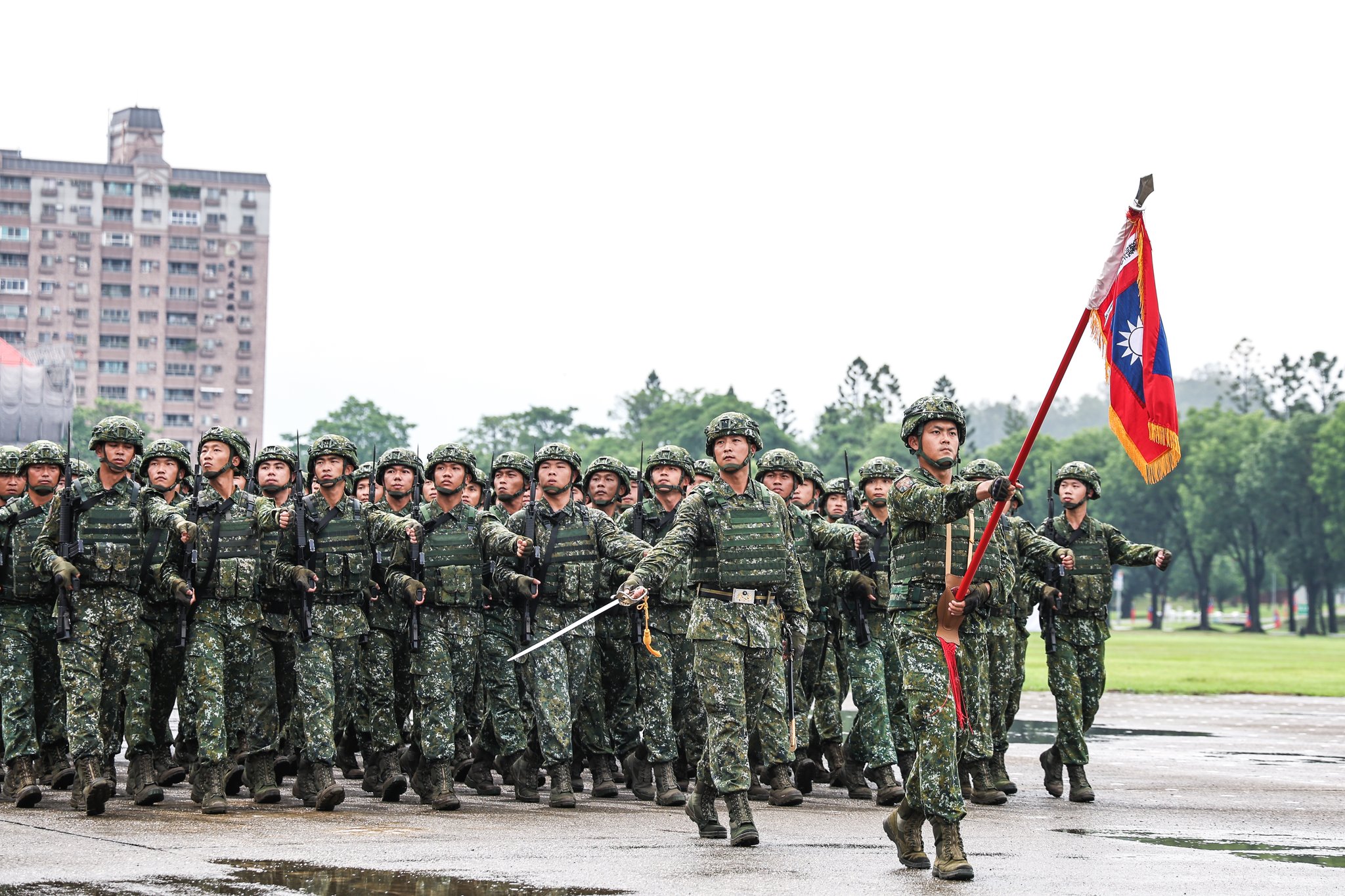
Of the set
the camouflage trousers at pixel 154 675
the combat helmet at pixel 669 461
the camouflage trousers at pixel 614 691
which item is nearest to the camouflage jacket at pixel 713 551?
the camouflage trousers at pixel 614 691

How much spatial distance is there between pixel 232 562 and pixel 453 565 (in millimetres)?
1571

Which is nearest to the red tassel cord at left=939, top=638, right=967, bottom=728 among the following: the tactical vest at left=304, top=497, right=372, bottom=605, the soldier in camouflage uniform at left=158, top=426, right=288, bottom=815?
the tactical vest at left=304, top=497, right=372, bottom=605

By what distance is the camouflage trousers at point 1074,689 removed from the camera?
12.6 m

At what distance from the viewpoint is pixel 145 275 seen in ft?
496

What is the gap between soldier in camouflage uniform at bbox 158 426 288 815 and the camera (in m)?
11.0

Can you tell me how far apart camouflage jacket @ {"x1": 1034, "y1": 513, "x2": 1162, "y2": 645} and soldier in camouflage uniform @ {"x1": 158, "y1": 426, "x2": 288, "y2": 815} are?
19.3 ft

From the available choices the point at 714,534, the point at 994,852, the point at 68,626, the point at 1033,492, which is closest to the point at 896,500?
the point at 714,534

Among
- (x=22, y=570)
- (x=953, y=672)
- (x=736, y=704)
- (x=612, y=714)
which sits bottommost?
(x=612, y=714)

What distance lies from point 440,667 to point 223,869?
346 cm

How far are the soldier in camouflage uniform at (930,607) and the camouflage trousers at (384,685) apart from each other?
4188 mm

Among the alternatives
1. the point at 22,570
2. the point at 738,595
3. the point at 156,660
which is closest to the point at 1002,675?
the point at 738,595

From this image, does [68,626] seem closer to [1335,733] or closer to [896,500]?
[896,500]

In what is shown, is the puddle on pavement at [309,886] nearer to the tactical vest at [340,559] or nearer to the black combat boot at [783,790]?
the tactical vest at [340,559]

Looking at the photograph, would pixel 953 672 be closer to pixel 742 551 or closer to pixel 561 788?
pixel 742 551
